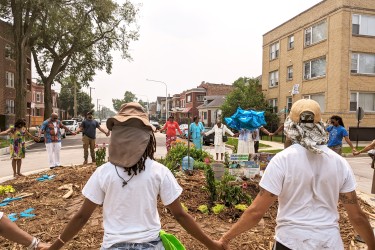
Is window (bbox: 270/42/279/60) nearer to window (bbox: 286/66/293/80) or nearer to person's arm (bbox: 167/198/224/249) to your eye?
window (bbox: 286/66/293/80)

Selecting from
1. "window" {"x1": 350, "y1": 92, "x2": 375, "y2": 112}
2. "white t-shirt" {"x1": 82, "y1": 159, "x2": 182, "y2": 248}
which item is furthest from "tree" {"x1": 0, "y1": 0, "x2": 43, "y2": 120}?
"white t-shirt" {"x1": 82, "y1": 159, "x2": 182, "y2": 248}

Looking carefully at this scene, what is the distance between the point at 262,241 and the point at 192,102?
6336 centimetres

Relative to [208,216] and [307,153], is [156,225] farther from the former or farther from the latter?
[208,216]

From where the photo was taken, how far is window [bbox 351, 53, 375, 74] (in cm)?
2530

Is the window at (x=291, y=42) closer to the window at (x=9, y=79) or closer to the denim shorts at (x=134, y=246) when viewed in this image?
the window at (x=9, y=79)

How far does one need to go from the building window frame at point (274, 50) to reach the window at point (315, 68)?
543 centimetres

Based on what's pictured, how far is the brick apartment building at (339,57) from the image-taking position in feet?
81.3

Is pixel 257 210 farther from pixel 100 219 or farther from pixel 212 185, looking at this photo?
pixel 212 185

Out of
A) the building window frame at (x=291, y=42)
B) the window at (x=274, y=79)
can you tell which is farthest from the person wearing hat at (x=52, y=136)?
Answer: the window at (x=274, y=79)

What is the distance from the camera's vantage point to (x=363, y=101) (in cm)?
2572

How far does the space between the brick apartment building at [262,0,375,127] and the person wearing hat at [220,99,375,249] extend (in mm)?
21870

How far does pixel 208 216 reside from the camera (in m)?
5.39

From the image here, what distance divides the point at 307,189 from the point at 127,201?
1.23 metres

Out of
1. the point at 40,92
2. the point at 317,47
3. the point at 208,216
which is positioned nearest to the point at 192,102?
the point at 40,92
